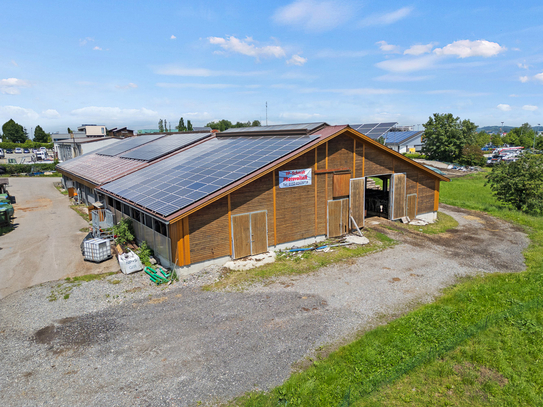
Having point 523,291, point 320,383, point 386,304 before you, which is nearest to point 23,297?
point 320,383

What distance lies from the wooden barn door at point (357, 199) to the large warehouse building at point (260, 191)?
0.07 metres

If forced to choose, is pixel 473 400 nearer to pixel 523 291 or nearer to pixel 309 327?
pixel 309 327

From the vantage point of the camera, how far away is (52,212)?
32.7 meters

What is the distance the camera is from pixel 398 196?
86.6 feet

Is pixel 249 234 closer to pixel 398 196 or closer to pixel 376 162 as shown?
pixel 376 162

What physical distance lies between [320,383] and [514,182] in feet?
104

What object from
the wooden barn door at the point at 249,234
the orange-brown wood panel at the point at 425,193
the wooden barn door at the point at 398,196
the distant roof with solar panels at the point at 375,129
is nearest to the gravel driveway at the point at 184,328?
the wooden barn door at the point at 249,234

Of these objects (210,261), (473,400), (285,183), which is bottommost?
(473,400)

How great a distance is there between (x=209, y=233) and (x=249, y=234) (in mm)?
2355

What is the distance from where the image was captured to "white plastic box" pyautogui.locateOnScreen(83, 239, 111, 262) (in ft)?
62.2

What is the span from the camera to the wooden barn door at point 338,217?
73.2 ft

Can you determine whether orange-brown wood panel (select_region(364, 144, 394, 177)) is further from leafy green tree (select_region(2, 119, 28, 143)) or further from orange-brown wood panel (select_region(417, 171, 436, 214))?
leafy green tree (select_region(2, 119, 28, 143))

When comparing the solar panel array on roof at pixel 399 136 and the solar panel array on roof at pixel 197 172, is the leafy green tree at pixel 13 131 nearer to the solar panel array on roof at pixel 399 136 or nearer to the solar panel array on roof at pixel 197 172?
the solar panel array on roof at pixel 399 136

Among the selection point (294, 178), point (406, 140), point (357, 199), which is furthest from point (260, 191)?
point (406, 140)
